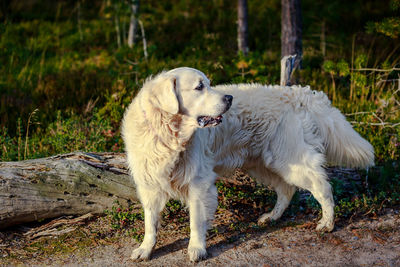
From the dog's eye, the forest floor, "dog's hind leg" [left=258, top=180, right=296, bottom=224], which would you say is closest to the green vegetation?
the forest floor

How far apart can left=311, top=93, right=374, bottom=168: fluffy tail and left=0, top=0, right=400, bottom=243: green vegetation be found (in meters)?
0.59

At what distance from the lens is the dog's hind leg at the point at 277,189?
14.7 ft

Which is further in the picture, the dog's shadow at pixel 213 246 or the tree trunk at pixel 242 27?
the tree trunk at pixel 242 27

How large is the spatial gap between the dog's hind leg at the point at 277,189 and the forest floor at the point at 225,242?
0.12m

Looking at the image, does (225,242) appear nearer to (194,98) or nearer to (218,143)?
(218,143)

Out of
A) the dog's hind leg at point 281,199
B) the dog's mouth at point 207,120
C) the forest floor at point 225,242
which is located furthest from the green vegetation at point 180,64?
the dog's mouth at point 207,120

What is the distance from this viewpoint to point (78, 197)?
4.24 metres

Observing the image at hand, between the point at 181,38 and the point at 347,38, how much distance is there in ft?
13.6

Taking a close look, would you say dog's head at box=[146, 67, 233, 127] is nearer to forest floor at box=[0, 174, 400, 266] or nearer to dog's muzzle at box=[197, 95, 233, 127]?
dog's muzzle at box=[197, 95, 233, 127]

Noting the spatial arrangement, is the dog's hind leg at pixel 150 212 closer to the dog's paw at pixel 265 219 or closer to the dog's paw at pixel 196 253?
the dog's paw at pixel 196 253

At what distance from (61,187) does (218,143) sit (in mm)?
1630

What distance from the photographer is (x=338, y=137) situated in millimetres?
4297

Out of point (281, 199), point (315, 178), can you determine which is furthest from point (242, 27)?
point (315, 178)

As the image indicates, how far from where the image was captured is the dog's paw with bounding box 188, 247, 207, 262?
12.0ft
